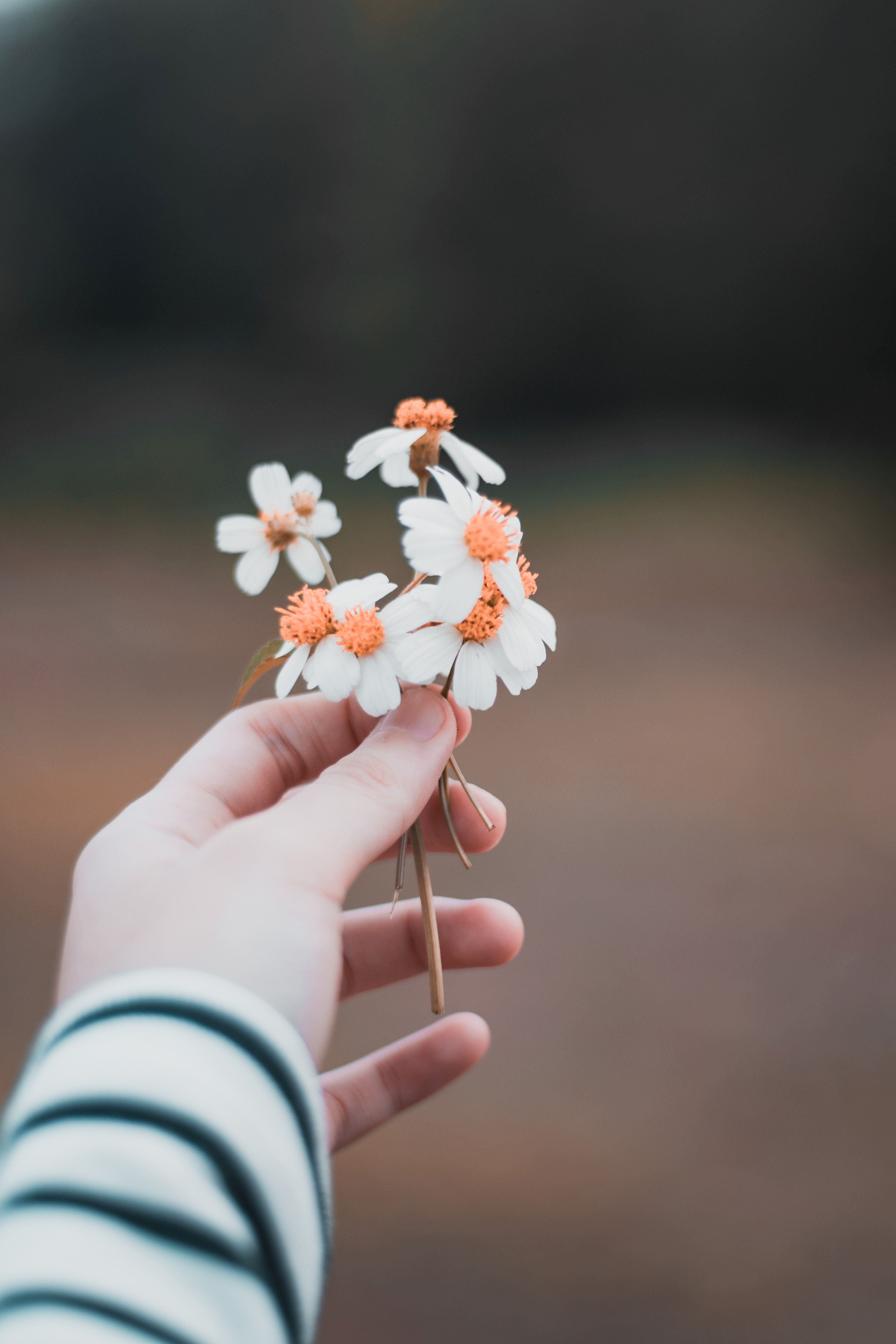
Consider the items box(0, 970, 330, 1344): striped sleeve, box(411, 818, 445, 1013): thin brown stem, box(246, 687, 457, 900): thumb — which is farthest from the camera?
box(411, 818, 445, 1013): thin brown stem

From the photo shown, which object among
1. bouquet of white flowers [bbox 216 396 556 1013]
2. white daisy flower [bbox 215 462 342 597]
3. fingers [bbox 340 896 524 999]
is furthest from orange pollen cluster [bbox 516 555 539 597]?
fingers [bbox 340 896 524 999]

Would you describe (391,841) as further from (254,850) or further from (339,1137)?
(339,1137)

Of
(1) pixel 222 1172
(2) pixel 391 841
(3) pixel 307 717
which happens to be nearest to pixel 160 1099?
(1) pixel 222 1172

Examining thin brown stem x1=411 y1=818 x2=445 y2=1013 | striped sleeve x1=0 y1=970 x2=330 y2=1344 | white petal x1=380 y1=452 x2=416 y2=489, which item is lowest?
striped sleeve x1=0 y1=970 x2=330 y2=1344

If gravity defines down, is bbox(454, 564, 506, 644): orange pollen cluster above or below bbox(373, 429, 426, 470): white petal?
below

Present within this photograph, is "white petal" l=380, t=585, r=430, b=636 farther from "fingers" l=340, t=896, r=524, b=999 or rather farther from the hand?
"fingers" l=340, t=896, r=524, b=999

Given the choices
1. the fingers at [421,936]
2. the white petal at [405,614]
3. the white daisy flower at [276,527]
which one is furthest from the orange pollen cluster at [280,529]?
the fingers at [421,936]
